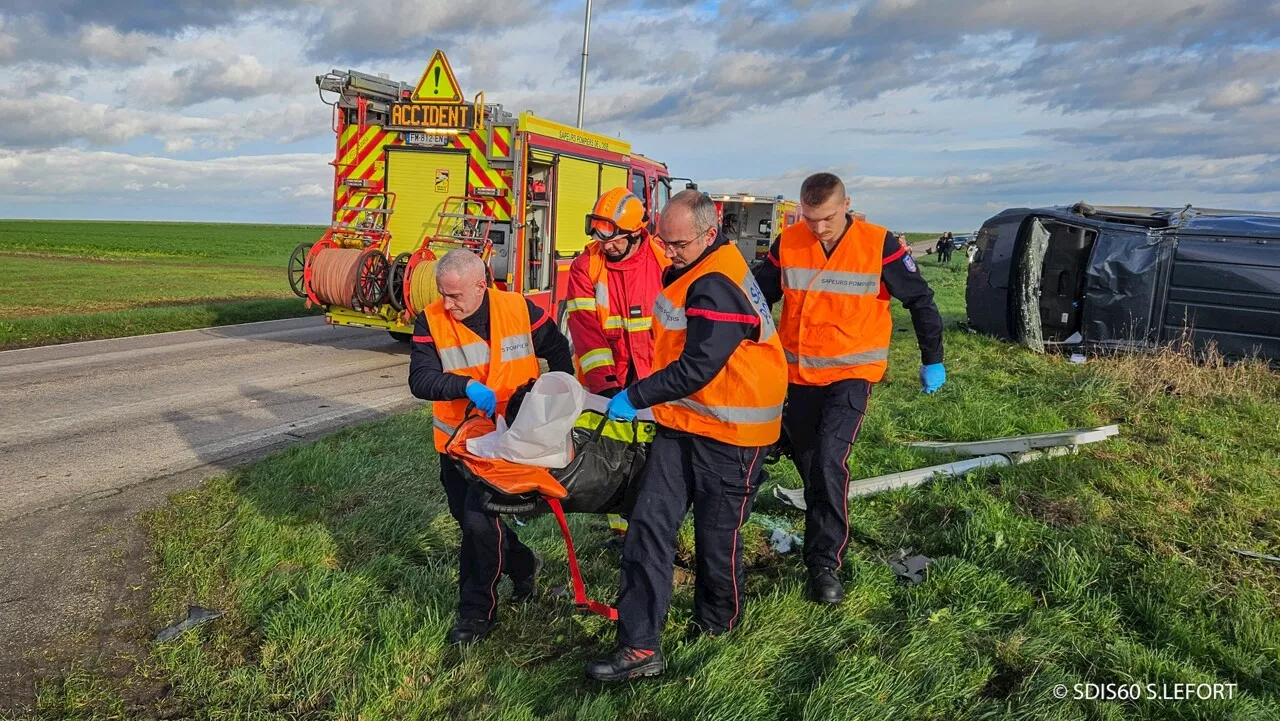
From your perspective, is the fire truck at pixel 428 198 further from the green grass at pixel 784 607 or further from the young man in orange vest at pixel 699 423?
the young man in orange vest at pixel 699 423

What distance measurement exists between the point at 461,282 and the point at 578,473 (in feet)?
3.06

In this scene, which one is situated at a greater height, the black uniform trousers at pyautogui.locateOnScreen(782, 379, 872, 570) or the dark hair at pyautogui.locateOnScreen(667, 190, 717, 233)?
the dark hair at pyautogui.locateOnScreen(667, 190, 717, 233)

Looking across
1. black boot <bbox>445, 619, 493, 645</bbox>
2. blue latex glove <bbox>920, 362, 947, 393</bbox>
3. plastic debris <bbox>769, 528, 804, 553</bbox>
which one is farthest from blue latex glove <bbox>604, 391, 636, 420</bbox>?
blue latex glove <bbox>920, 362, 947, 393</bbox>

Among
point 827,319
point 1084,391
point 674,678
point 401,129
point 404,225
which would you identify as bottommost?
point 674,678

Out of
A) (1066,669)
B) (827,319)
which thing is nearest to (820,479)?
(827,319)

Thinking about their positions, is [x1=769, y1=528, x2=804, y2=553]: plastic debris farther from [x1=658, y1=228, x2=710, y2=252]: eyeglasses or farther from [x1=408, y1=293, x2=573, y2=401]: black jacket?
[x1=658, y1=228, x2=710, y2=252]: eyeglasses

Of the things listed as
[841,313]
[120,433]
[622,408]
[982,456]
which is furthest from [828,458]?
[120,433]

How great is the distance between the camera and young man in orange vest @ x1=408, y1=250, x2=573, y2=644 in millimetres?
3293

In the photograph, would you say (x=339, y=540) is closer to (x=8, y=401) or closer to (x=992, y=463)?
(x=992, y=463)

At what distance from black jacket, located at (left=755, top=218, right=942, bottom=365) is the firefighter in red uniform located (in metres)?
0.59

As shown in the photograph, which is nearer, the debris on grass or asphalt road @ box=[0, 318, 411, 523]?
the debris on grass

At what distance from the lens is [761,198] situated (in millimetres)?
22891

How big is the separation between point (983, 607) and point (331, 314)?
28.7 feet

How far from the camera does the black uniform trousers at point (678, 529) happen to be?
121 inches
